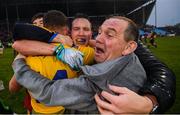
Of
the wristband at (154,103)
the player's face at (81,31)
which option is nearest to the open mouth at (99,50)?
the wristband at (154,103)

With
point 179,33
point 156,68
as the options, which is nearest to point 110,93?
point 156,68

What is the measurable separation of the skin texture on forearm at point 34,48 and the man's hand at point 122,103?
59cm

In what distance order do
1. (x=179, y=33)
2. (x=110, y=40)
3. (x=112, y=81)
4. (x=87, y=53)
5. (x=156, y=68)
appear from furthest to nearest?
(x=179, y=33) < (x=87, y=53) < (x=156, y=68) < (x=110, y=40) < (x=112, y=81)

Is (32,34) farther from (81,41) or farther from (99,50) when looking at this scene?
(81,41)

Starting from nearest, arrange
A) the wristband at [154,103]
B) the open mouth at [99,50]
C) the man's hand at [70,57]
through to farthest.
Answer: the wristband at [154,103] → the open mouth at [99,50] → the man's hand at [70,57]

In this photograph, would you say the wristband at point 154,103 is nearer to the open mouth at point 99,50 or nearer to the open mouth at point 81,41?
the open mouth at point 99,50

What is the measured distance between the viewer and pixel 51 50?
2.39 meters

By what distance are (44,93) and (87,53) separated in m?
0.67

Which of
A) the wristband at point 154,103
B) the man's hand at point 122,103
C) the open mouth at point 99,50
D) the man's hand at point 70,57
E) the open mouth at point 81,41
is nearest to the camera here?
the man's hand at point 122,103

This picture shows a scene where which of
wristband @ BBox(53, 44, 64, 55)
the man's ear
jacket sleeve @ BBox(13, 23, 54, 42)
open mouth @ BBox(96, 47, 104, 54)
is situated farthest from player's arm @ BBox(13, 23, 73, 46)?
the man's ear

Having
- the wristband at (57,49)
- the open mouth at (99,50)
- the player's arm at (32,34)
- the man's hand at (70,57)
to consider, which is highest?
the player's arm at (32,34)

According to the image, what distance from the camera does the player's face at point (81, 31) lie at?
3.07 m

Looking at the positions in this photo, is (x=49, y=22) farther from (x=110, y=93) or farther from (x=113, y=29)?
(x=110, y=93)

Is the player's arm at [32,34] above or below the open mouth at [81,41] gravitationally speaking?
above
